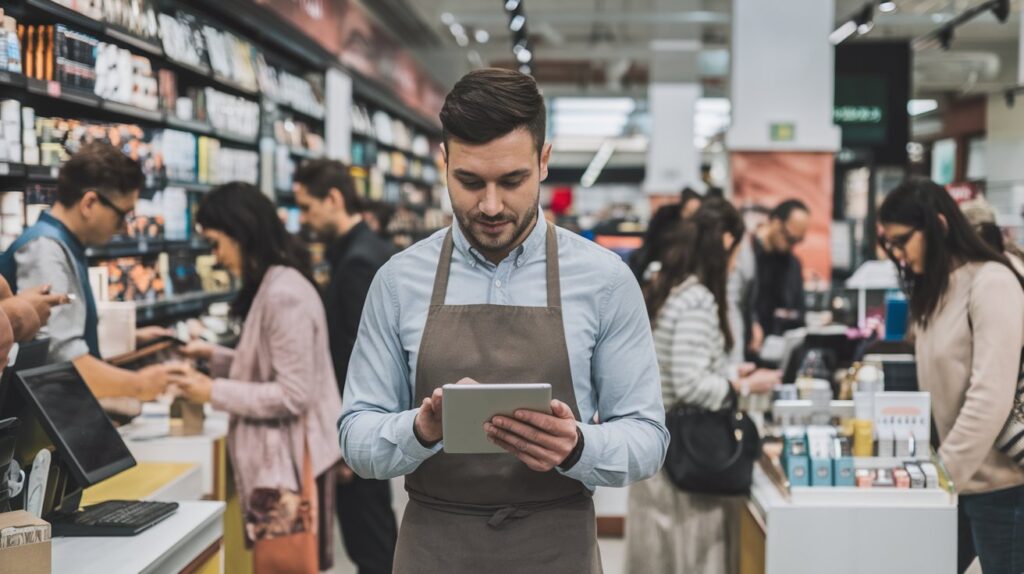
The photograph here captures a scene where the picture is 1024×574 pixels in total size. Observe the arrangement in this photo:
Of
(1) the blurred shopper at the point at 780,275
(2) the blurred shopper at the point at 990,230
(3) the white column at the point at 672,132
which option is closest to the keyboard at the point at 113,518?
(2) the blurred shopper at the point at 990,230

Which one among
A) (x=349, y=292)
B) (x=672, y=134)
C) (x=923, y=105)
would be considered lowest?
(x=349, y=292)

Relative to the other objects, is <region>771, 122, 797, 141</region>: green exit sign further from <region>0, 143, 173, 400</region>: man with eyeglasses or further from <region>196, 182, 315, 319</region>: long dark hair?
<region>0, 143, 173, 400</region>: man with eyeglasses

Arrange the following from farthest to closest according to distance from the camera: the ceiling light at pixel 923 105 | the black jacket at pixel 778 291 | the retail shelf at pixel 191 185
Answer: the ceiling light at pixel 923 105 < the black jacket at pixel 778 291 < the retail shelf at pixel 191 185

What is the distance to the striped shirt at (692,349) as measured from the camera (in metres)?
3.37

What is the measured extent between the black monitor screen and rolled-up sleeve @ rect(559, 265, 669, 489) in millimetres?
1316

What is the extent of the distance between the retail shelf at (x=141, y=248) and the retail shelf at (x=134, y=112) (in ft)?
1.75

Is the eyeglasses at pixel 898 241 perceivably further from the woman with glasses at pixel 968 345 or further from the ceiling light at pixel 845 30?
the ceiling light at pixel 845 30

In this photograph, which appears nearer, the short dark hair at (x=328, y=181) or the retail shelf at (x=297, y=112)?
the short dark hair at (x=328, y=181)

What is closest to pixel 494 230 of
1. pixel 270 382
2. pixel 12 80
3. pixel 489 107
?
pixel 489 107

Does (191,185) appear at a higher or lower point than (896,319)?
higher

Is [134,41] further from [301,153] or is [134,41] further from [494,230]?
[494,230]

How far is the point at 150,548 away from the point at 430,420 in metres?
1.07

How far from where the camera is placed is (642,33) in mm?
16844

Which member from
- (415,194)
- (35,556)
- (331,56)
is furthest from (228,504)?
(415,194)
